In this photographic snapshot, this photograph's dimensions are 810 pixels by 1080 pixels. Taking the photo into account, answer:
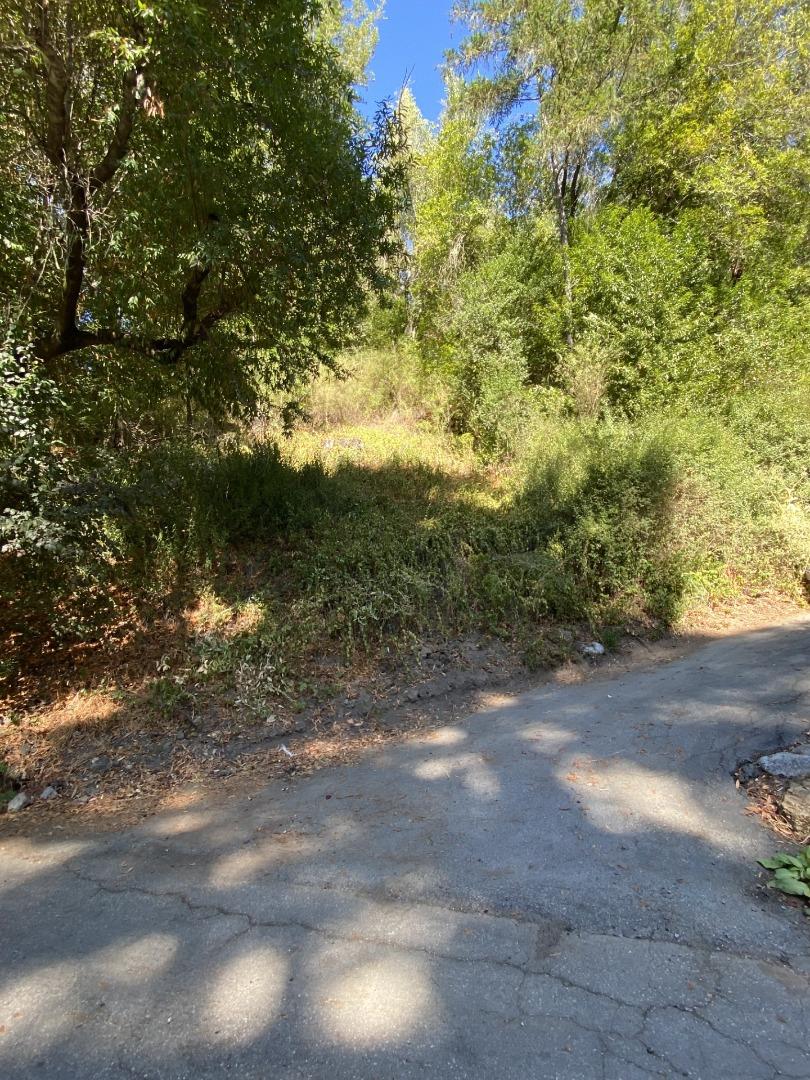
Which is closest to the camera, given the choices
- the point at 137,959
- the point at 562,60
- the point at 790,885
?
the point at 137,959

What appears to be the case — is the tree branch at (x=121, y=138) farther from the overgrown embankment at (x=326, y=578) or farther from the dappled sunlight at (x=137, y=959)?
the dappled sunlight at (x=137, y=959)

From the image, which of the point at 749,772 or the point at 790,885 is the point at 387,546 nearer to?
the point at 749,772

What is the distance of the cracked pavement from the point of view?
6.25 feet

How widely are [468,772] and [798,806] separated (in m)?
2.00

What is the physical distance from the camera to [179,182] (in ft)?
16.1

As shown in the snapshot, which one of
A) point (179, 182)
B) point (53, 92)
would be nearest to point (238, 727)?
point (179, 182)

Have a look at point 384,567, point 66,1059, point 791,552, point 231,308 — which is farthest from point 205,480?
point 791,552

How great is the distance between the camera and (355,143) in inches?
255

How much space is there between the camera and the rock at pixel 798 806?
292 cm

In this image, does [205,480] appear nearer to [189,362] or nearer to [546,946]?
[189,362]

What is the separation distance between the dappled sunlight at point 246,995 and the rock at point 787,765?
3.05 meters

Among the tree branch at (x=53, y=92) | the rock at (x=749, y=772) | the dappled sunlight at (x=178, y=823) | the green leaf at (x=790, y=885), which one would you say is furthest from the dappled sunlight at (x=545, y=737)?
the tree branch at (x=53, y=92)

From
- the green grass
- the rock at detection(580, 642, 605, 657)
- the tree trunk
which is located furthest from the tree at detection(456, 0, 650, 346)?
the rock at detection(580, 642, 605, 657)

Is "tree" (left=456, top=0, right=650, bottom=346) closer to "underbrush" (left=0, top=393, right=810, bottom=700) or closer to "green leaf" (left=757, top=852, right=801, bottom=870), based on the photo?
"underbrush" (left=0, top=393, right=810, bottom=700)
